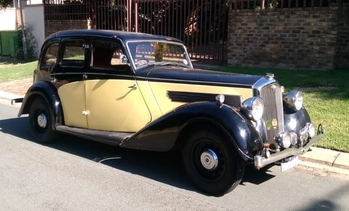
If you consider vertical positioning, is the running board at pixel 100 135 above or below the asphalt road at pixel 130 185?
above

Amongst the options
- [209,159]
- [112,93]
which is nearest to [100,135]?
[112,93]

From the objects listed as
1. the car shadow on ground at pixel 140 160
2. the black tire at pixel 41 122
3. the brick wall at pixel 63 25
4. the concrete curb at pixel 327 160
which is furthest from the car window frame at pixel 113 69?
the brick wall at pixel 63 25

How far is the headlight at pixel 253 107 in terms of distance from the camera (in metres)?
4.36

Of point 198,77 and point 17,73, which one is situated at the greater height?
point 198,77

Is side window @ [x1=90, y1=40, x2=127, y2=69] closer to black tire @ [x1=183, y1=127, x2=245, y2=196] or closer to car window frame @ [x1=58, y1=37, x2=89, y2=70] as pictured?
car window frame @ [x1=58, y1=37, x2=89, y2=70]

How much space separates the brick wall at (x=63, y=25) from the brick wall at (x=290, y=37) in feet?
24.1

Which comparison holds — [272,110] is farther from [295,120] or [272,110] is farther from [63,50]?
[63,50]

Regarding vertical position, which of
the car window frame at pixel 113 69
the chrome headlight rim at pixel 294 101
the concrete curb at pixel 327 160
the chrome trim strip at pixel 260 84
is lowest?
the concrete curb at pixel 327 160

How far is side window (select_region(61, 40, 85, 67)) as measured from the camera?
6004 mm

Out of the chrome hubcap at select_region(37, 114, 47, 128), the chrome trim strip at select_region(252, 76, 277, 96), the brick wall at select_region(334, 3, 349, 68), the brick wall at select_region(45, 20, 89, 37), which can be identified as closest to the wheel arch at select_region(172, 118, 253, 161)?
the chrome trim strip at select_region(252, 76, 277, 96)

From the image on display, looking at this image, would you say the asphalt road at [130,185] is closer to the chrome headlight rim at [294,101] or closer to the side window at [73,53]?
the chrome headlight rim at [294,101]

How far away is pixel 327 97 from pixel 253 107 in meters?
4.11

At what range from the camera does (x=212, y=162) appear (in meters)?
4.45

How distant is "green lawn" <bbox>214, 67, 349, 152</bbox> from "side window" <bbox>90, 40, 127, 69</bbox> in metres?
3.18
